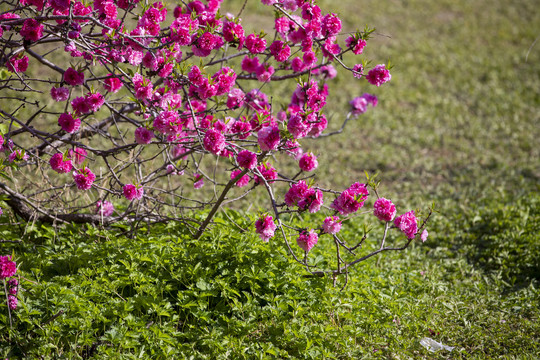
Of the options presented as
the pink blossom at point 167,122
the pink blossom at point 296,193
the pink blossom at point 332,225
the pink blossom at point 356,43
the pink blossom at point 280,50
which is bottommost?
the pink blossom at point 332,225

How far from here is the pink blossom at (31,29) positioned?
309 cm

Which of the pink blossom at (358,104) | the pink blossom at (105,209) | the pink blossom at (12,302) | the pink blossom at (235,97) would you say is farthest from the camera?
the pink blossom at (358,104)

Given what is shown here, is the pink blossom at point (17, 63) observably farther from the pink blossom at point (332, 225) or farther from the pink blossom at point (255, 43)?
the pink blossom at point (332, 225)

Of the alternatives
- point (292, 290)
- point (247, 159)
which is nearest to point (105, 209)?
point (247, 159)

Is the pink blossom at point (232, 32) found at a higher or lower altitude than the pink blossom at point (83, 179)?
higher

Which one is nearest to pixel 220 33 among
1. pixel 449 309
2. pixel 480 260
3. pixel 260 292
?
pixel 260 292

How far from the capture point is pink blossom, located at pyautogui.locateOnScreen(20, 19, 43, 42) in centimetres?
309

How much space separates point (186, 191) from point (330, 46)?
324 centimetres

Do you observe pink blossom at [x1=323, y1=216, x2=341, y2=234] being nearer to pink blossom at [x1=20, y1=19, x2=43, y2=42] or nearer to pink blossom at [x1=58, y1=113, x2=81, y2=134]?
pink blossom at [x1=58, y1=113, x2=81, y2=134]

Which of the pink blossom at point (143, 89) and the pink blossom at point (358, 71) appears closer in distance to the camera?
the pink blossom at point (143, 89)

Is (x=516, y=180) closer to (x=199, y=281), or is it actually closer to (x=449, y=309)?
(x=449, y=309)

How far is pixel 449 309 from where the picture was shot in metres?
3.97

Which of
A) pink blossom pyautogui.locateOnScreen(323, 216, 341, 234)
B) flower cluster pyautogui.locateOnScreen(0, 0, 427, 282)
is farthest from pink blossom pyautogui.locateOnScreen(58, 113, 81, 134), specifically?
pink blossom pyautogui.locateOnScreen(323, 216, 341, 234)

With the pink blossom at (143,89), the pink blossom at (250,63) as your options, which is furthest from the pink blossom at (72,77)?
the pink blossom at (250,63)
